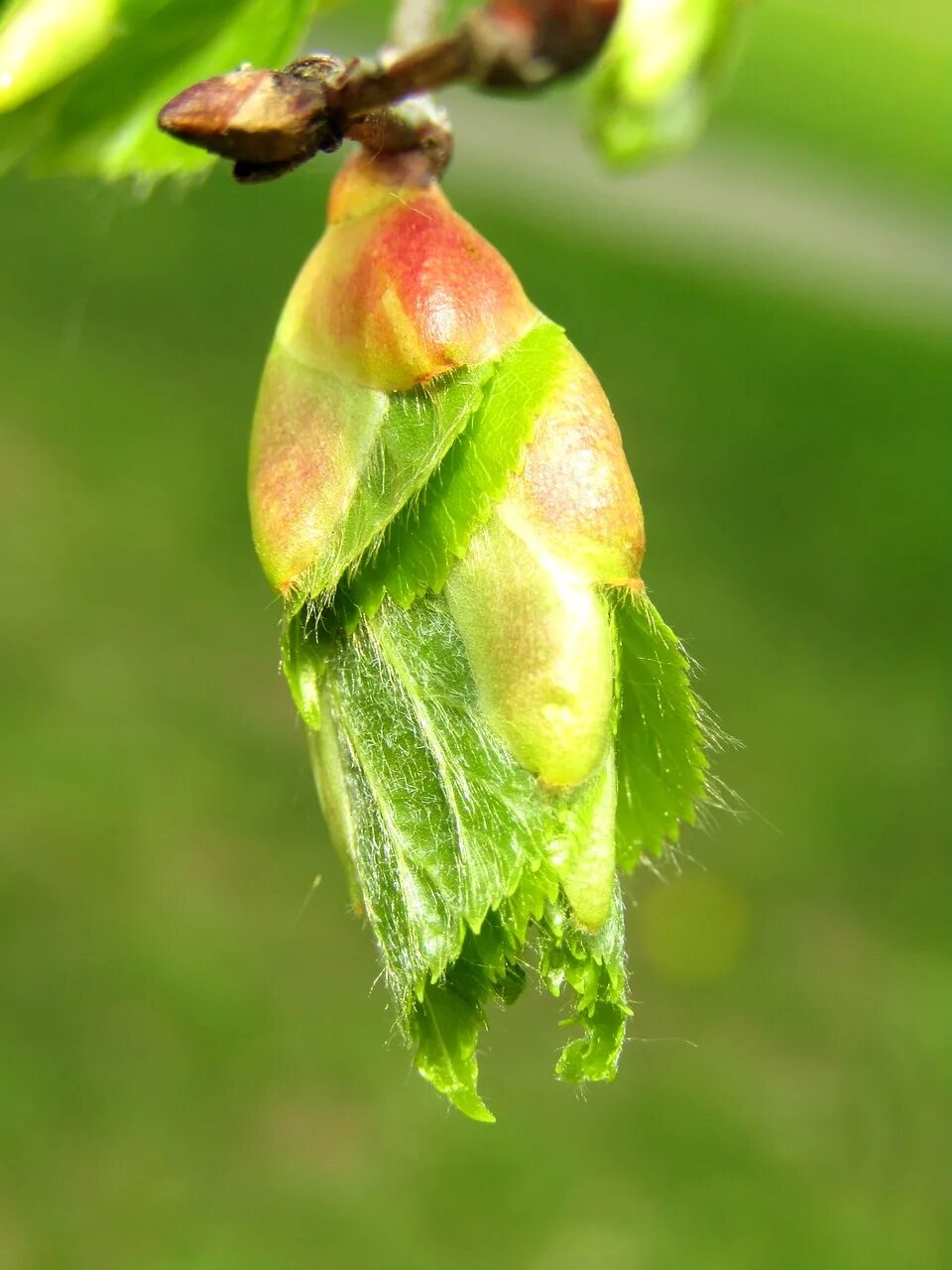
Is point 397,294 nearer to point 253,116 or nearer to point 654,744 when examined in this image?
point 253,116

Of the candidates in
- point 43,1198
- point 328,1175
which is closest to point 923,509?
point 328,1175

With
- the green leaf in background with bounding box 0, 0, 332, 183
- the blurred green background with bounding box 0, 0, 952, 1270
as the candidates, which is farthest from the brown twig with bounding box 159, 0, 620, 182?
the blurred green background with bounding box 0, 0, 952, 1270

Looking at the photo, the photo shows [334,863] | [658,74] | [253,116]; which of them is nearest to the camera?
[253,116]

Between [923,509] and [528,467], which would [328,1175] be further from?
[923,509]

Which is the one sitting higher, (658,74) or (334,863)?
(658,74)

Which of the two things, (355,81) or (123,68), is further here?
(123,68)

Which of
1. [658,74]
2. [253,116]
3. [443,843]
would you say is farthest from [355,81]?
[443,843]

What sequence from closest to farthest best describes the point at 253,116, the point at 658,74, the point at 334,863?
the point at 253,116 → the point at 658,74 → the point at 334,863
